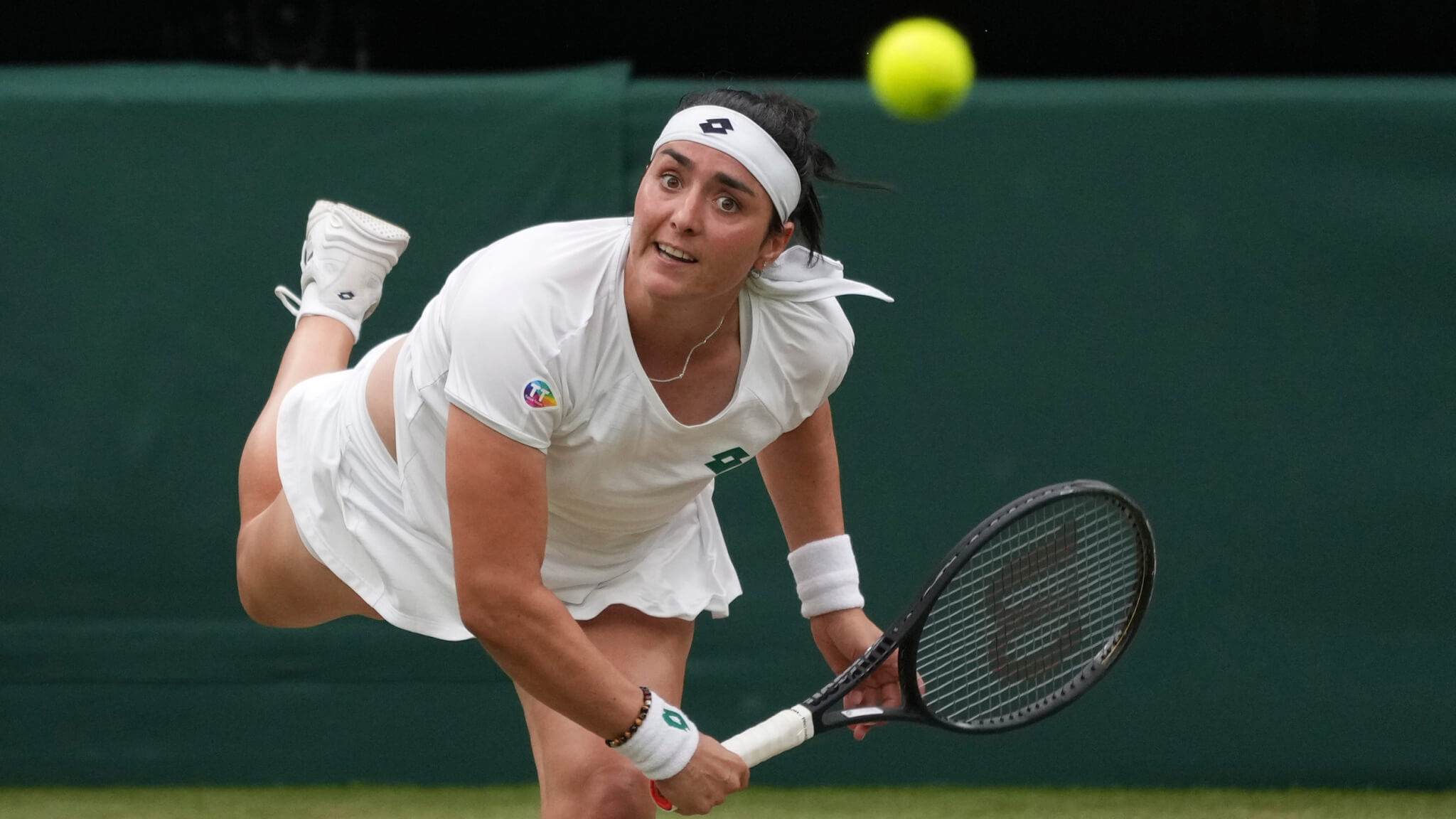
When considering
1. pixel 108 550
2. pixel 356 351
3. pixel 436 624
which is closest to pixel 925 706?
pixel 436 624

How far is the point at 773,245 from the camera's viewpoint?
2.26 metres

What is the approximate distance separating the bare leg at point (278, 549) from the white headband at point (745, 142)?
0.96 m

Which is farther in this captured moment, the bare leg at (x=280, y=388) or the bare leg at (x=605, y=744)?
the bare leg at (x=280, y=388)

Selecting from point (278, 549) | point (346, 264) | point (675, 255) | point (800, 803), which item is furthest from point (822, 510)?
point (800, 803)

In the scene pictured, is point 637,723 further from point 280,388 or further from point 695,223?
point 280,388

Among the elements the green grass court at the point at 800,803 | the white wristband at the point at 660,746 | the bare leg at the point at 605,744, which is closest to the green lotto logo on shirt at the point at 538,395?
the white wristband at the point at 660,746

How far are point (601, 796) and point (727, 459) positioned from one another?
0.51 meters

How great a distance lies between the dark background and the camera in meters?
5.36

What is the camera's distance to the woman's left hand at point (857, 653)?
Answer: 258 cm

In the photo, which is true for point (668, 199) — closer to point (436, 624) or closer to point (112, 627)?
point (436, 624)

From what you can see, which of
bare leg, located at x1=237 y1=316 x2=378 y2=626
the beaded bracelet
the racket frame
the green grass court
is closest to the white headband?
the racket frame

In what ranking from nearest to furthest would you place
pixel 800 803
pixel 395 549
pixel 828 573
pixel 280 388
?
pixel 395 549
pixel 828 573
pixel 280 388
pixel 800 803

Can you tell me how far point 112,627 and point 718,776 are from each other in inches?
82.2

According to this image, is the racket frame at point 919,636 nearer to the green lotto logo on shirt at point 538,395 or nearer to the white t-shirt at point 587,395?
the white t-shirt at point 587,395
